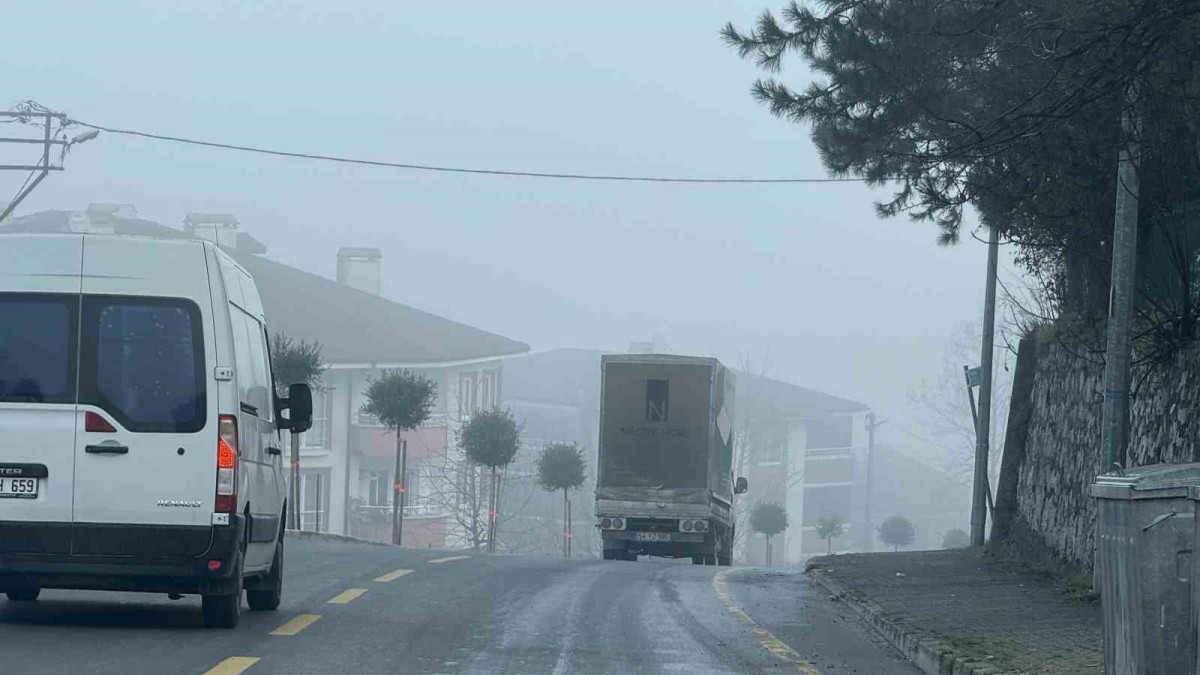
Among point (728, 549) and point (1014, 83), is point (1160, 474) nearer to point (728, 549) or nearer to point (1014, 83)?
point (1014, 83)

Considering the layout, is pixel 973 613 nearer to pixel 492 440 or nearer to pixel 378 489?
pixel 492 440

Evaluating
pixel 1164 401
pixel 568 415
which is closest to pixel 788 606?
pixel 1164 401

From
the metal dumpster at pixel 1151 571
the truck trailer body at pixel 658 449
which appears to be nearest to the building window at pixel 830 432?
the truck trailer body at pixel 658 449

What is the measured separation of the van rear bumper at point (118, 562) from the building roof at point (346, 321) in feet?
136

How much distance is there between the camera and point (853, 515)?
335ft

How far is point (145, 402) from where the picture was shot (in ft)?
30.9

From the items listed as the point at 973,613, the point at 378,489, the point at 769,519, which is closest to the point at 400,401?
the point at 378,489

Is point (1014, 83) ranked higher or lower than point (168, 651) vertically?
higher

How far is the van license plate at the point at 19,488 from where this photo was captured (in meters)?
9.22

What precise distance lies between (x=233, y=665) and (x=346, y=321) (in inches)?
1953

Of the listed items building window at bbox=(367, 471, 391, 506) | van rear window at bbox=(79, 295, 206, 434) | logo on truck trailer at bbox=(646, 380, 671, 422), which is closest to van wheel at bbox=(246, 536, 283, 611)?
van rear window at bbox=(79, 295, 206, 434)

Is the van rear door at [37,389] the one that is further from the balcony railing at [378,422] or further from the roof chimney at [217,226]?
the roof chimney at [217,226]

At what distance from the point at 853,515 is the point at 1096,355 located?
3461 inches

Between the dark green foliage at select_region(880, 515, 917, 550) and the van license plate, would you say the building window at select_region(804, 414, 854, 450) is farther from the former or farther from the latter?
the van license plate
